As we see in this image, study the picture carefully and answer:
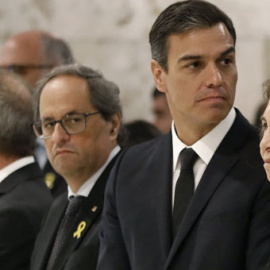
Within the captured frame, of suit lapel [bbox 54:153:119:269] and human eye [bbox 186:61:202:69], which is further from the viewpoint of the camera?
suit lapel [bbox 54:153:119:269]

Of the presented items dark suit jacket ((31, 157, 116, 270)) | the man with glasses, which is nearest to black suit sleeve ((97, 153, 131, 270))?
dark suit jacket ((31, 157, 116, 270))

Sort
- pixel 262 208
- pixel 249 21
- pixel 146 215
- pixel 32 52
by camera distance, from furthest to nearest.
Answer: pixel 249 21 < pixel 32 52 < pixel 146 215 < pixel 262 208

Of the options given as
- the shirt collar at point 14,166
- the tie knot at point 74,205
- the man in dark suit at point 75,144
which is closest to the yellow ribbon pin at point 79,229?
the man in dark suit at point 75,144

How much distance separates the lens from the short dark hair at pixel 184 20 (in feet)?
10.7

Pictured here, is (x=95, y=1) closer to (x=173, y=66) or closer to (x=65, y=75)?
(x=65, y=75)

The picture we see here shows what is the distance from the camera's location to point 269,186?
9.79 feet

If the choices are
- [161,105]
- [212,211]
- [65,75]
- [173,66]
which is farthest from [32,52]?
[212,211]

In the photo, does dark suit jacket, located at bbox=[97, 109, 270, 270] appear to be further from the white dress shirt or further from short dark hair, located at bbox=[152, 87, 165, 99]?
short dark hair, located at bbox=[152, 87, 165, 99]

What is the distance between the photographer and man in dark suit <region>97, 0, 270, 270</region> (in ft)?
9.73

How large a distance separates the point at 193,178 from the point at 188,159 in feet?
0.27

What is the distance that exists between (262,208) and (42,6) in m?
4.27

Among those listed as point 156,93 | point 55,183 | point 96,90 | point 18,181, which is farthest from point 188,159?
point 156,93

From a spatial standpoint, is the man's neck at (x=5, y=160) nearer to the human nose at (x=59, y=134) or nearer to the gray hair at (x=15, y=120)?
the gray hair at (x=15, y=120)

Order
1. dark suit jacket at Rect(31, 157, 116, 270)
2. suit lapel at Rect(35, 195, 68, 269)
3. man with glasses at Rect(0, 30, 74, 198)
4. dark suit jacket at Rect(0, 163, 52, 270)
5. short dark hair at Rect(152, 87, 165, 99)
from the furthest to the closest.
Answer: short dark hair at Rect(152, 87, 165, 99) → man with glasses at Rect(0, 30, 74, 198) → dark suit jacket at Rect(0, 163, 52, 270) → suit lapel at Rect(35, 195, 68, 269) → dark suit jacket at Rect(31, 157, 116, 270)
